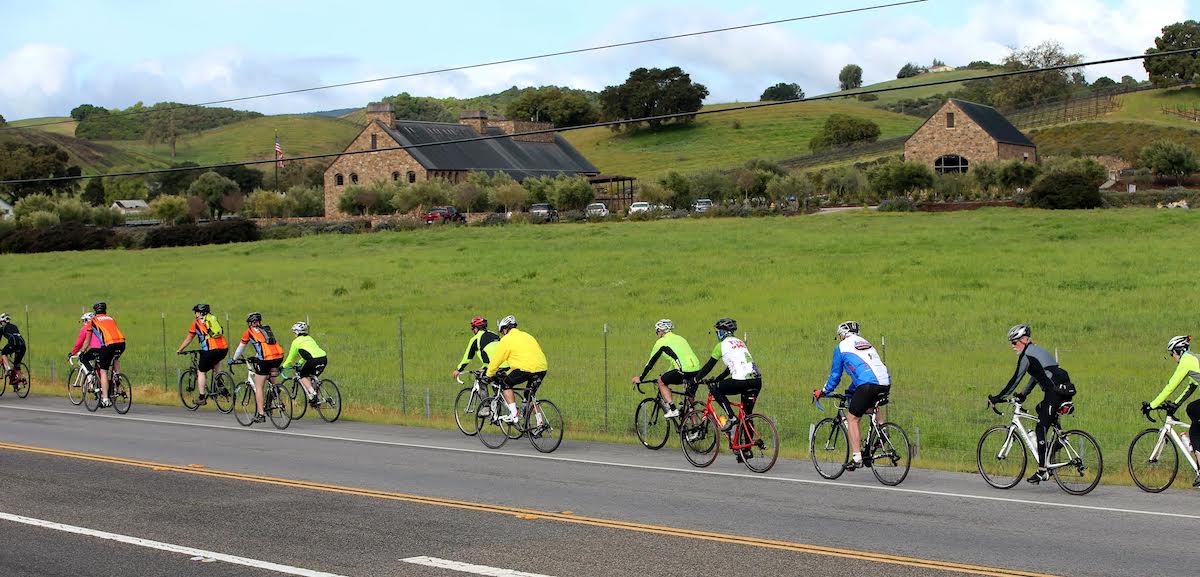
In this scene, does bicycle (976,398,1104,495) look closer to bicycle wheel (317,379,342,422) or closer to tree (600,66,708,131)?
bicycle wheel (317,379,342,422)

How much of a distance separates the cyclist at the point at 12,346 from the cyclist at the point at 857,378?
1810cm

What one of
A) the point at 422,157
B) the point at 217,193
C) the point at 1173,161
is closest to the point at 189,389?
the point at 1173,161

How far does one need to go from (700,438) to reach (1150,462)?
17.6ft

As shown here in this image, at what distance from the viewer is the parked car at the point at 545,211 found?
7544 centimetres

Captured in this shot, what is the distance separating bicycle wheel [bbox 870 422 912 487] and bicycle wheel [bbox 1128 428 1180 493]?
245 cm

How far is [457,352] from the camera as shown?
30453 millimetres

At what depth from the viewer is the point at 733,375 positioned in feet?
51.2

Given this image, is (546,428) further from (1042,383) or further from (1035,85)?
(1035,85)

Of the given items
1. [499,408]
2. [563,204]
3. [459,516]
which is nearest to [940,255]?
[499,408]

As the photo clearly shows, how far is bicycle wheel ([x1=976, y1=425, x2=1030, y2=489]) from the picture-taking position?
1401 cm

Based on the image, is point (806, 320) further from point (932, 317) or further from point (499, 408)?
point (499, 408)

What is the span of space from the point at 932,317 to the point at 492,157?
7389cm

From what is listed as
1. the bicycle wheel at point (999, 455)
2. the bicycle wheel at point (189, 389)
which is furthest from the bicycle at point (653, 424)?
the bicycle wheel at point (189, 389)

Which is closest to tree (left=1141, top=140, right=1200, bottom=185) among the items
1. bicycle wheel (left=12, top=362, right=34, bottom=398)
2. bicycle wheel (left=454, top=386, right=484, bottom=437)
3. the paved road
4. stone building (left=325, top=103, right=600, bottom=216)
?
stone building (left=325, top=103, right=600, bottom=216)
